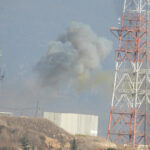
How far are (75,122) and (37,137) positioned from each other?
2200 cm

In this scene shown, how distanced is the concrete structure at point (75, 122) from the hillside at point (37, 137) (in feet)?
27.8

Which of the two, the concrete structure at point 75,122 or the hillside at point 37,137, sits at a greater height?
the concrete structure at point 75,122

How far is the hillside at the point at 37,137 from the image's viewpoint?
85400 millimetres

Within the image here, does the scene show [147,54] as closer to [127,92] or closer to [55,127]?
[127,92]

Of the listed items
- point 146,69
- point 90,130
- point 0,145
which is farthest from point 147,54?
point 0,145

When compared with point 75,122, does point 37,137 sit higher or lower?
lower

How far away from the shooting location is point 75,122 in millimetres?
109938

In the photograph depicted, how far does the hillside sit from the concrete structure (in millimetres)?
8463

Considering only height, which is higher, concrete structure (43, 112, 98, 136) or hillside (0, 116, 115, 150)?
concrete structure (43, 112, 98, 136)

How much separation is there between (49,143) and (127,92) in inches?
911

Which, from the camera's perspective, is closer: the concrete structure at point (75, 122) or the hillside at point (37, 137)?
the hillside at point (37, 137)

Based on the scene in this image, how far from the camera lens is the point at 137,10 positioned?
10562 cm

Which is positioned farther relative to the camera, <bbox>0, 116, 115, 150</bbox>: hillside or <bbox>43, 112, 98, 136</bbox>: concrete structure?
<bbox>43, 112, 98, 136</bbox>: concrete structure

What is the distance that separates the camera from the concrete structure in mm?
109688
